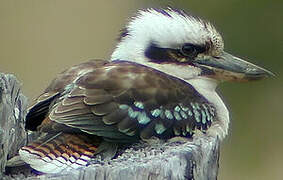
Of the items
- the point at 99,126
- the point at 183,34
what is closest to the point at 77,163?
the point at 99,126

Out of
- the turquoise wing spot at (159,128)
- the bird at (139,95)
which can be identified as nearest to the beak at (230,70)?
the bird at (139,95)

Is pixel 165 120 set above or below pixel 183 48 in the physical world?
below

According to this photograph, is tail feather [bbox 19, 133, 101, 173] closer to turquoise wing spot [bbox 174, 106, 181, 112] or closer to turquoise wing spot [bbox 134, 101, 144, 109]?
turquoise wing spot [bbox 134, 101, 144, 109]

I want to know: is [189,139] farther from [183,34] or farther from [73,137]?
[183,34]

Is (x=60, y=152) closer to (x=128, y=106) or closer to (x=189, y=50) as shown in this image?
(x=128, y=106)

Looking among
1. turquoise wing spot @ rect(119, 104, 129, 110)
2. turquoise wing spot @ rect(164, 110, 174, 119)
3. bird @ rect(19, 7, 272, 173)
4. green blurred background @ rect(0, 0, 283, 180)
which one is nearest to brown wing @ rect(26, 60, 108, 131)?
bird @ rect(19, 7, 272, 173)

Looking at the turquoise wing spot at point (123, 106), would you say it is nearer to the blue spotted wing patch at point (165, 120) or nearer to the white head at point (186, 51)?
the blue spotted wing patch at point (165, 120)

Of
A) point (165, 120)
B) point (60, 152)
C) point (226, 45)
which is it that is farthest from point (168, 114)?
point (226, 45)
